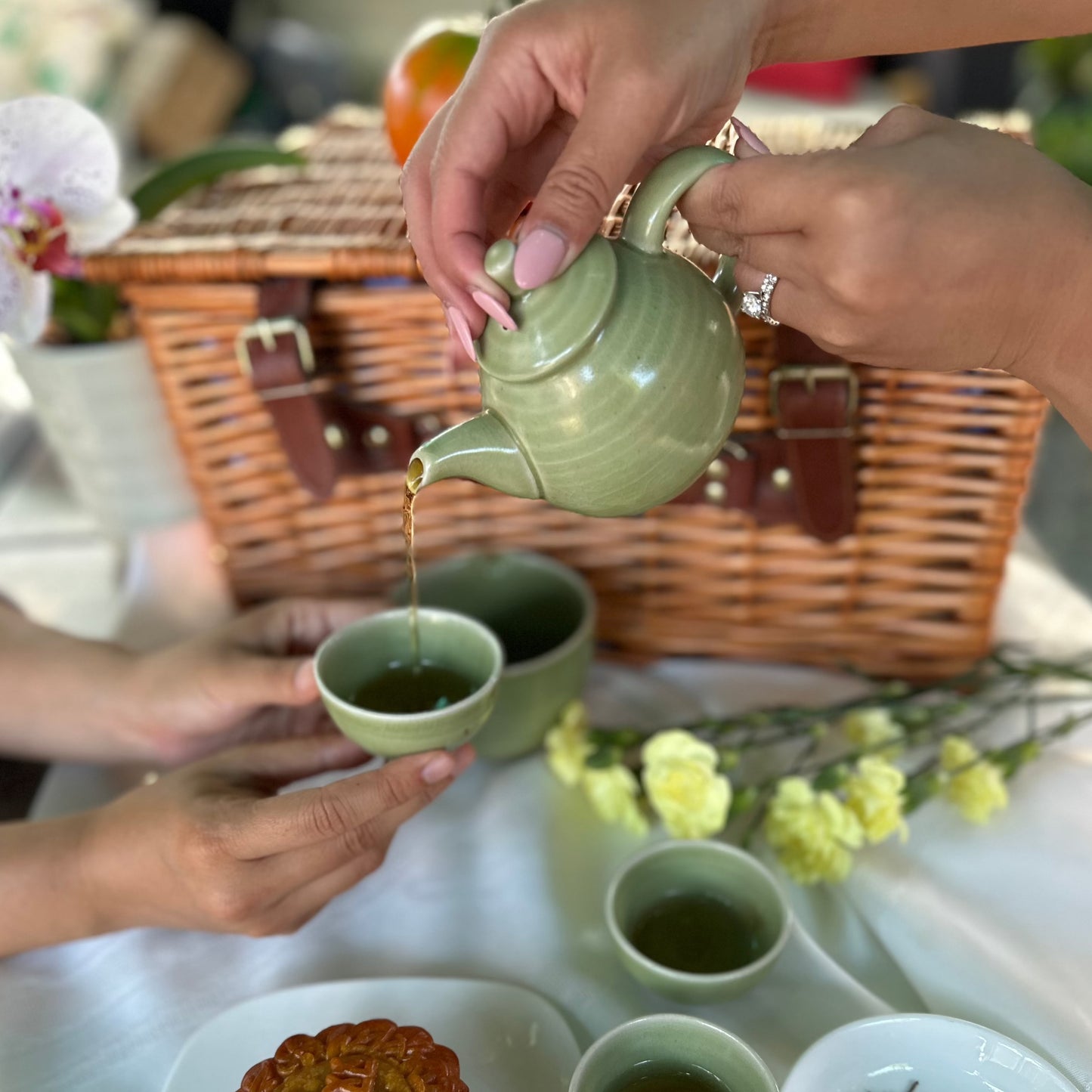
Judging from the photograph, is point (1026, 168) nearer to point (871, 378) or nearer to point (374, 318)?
point (871, 378)

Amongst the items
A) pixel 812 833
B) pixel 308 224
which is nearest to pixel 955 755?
pixel 812 833

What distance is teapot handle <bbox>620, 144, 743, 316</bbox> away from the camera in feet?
1.75

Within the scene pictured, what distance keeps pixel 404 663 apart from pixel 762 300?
1.32 feet

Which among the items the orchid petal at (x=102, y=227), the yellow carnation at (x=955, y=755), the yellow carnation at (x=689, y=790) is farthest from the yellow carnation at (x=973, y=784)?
the orchid petal at (x=102, y=227)

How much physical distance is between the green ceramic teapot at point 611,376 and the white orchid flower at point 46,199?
0.45 m

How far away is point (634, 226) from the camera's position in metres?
0.56

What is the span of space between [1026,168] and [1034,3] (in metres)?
0.24

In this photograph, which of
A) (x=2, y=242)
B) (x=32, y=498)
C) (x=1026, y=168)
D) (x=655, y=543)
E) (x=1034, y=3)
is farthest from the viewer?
(x=32, y=498)

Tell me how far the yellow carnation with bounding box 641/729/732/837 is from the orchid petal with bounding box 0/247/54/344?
61 centimetres

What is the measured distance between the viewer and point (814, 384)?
79cm

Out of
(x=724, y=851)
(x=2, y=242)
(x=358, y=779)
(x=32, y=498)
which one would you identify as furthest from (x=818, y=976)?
(x=32, y=498)

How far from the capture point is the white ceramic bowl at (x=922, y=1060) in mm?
571

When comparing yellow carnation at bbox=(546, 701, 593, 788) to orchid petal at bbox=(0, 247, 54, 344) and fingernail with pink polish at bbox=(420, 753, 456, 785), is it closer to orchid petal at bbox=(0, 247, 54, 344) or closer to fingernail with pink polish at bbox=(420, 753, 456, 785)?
fingernail with pink polish at bbox=(420, 753, 456, 785)

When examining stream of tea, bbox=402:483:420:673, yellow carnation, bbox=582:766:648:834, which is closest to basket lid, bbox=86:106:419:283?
stream of tea, bbox=402:483:420:673
